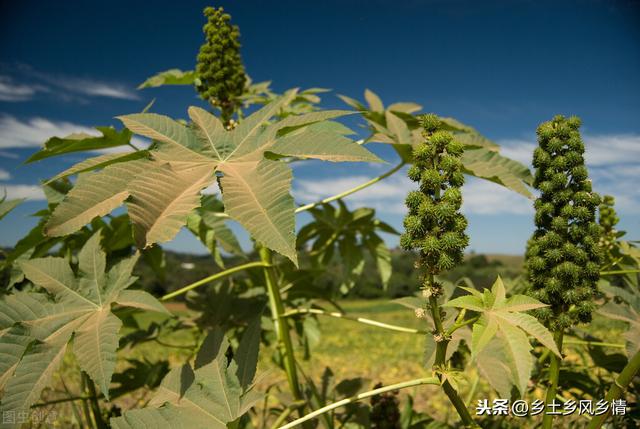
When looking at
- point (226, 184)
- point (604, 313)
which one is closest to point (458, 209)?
point (226, 184)

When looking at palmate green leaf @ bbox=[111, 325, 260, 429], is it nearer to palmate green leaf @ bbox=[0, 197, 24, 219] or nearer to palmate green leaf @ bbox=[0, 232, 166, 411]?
palmate green leaf @ bbox=[0, 232, 166, 411]

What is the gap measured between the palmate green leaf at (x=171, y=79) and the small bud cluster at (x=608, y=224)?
78.4 inches

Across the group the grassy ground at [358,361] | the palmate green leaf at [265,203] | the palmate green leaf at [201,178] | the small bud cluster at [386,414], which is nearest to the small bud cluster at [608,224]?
the small bud cluster at [386,414]

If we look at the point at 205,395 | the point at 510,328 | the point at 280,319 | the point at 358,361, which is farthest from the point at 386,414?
the point at 358,361

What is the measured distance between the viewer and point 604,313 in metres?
1.69

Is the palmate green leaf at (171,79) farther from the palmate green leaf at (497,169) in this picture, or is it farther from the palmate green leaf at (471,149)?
the palmate green leaf at (497,169)

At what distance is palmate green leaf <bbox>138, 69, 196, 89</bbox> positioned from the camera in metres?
2.18

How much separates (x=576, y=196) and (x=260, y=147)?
0.91 m

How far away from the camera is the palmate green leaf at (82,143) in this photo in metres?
1.61

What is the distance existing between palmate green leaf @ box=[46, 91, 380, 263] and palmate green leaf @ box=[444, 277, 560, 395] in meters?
0.42

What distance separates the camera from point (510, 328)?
3.22 ft

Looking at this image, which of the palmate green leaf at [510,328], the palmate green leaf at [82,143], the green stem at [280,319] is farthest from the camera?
the green stem at [280,319]

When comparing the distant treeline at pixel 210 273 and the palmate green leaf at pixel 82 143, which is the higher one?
the palmate green leaf at pixel 82 143

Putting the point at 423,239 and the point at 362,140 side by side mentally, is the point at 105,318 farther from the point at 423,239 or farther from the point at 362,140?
the point at 362,140
